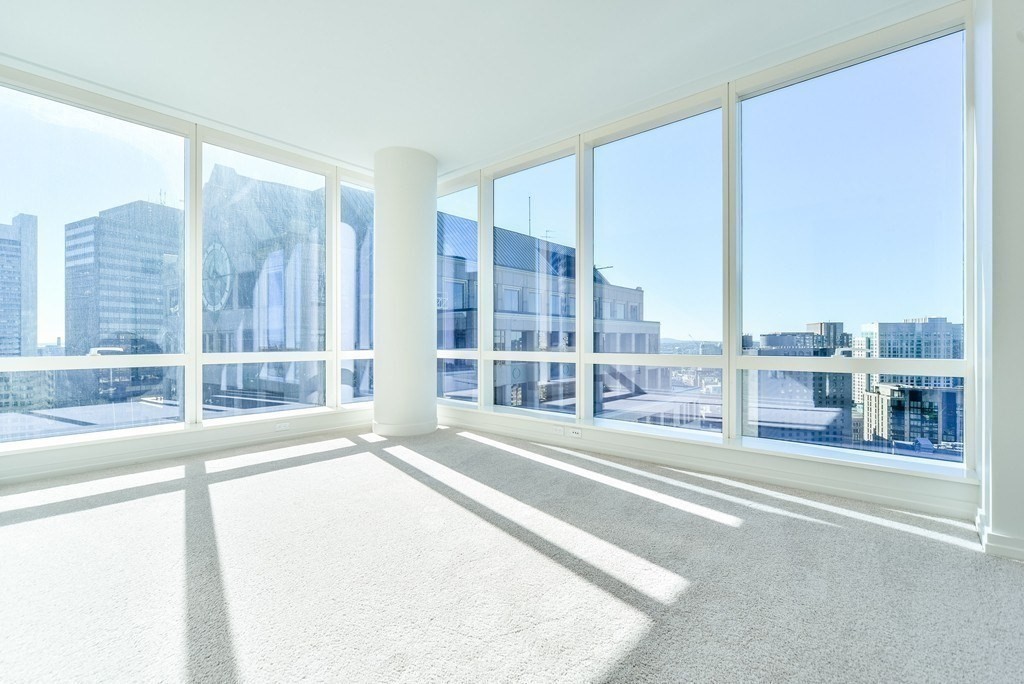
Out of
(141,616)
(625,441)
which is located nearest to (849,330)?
(625,441)

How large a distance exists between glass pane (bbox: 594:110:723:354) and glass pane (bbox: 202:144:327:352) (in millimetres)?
3260

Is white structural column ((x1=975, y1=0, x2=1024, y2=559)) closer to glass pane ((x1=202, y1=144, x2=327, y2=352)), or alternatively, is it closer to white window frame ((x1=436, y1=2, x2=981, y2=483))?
white window frame ((x1=436, y1=2, x2=981, y2=483))

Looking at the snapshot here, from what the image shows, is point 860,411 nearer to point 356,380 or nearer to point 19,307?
point 356,380

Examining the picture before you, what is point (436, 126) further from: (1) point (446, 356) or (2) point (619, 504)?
(2) point (619, 504)

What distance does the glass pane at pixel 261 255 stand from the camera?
464 centimetres

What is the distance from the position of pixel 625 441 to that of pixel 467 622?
8.90ft

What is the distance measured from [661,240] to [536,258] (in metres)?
1.44

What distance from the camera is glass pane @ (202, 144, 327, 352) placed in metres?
4.64

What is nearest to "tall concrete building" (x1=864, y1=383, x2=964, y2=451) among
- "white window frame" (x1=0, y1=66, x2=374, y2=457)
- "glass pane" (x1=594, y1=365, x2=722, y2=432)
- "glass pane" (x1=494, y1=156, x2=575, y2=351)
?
"glass pane" (x1=594, y1=365, x2=722, y2=432)

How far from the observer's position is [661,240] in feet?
13.8

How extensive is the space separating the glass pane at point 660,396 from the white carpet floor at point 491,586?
83 centimetres

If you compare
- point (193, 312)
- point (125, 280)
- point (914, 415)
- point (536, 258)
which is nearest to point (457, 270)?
point (536, 258)

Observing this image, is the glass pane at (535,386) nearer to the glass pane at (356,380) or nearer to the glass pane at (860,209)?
the glass pane at (356,380)

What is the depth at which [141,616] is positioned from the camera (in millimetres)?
1748
